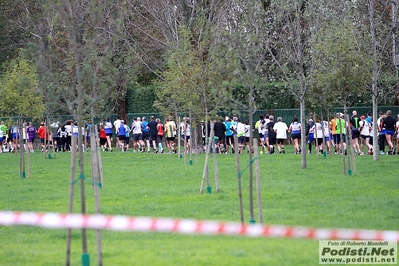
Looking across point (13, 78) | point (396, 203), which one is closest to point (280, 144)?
point (13, 78)

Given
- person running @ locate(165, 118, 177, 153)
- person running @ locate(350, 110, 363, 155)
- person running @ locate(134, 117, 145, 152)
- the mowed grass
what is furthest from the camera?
person running @ locate(134, 117, 145, 152)

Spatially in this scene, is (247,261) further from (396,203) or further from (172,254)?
(396,203)

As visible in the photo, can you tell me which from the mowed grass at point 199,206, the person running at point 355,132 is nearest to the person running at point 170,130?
the person running at point 355,132

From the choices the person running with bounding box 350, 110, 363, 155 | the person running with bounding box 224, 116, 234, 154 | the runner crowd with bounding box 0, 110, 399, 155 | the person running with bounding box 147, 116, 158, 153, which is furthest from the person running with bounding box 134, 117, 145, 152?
the person running with bounding box 350, 110, 363, 155

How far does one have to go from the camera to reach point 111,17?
128 ft

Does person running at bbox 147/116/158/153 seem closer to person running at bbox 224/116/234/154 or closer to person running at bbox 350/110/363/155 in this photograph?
person running at bbox 224/116/234/154

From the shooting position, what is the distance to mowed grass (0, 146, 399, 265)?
35.3ft

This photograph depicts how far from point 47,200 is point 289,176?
771 centimetres

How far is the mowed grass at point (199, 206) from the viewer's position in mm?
10750

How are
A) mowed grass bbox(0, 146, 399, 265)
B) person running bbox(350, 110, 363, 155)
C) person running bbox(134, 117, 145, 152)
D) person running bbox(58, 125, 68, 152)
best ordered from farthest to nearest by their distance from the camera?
person running bbox(58, 125, 68, 152)
person running bbox(134, 117, 145, 152)
person running bbox(350, 110, 363, 155)
mowed grass bbox(0, 146, 399, 265)

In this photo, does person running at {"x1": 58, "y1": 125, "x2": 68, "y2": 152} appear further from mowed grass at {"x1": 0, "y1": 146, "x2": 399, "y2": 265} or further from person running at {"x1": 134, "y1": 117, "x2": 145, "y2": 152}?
mowed grass at {"x1": 0, "y1": 146, "x2": 399, "y2": 265}

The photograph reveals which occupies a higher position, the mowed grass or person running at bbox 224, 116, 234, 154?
person running at bbox 224, 116, 234, 154

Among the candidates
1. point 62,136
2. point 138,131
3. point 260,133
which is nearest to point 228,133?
point 260,133

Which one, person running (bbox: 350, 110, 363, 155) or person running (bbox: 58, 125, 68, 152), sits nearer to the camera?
person running (bbox: 350, 110, 363, 155)
